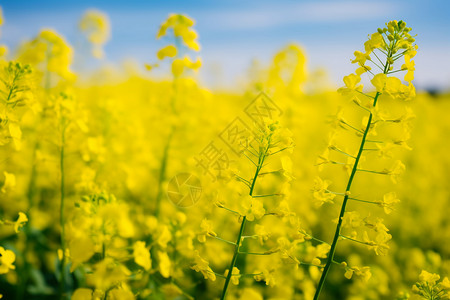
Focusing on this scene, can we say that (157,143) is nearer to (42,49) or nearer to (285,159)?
(42,49)

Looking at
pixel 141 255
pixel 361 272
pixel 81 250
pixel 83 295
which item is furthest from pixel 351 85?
pixel 83 295

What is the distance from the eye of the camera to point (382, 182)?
295 inches

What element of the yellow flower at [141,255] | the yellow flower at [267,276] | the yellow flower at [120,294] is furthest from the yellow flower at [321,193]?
the yellow flower at [120,294]

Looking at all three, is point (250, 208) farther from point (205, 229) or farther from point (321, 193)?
point (321, 193)

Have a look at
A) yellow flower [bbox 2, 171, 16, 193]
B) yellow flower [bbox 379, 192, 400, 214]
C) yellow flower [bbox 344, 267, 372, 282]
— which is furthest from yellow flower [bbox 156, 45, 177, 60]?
yellow flower [bbox 344, 267, 372, 282]

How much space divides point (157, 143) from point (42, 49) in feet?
8.78

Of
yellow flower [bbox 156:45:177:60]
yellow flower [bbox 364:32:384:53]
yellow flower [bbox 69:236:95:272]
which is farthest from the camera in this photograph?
yellow flower [bbox 156:45:177:60]

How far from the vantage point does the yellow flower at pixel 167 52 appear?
3027mm

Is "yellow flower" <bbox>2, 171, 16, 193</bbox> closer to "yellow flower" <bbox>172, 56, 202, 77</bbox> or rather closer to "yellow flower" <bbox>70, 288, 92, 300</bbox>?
"yellow flower" <bbox>70, 288, 92, 300</bbox>

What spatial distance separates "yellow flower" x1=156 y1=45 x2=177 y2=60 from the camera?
303 cm

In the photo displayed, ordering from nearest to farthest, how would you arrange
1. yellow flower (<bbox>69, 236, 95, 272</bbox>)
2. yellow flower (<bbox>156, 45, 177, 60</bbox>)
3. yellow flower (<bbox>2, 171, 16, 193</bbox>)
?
yellow flower (<bbox>69, 236, 95, 272</bbox>), yellow flower (<bbox>2, 171, 16, 193</bbox>), yellow flower (<bbox>156, 45, 177, 60</bbox>)

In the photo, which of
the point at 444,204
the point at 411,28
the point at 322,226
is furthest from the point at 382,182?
the point at 411,28

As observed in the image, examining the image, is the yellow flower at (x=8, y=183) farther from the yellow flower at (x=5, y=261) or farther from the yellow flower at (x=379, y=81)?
the yellow flower at (x=379, y=81)

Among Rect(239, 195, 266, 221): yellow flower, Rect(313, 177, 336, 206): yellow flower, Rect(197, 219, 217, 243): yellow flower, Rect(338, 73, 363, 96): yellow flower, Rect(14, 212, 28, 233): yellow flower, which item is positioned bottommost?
Rect(14, 212, 28, 233): yellow flower
